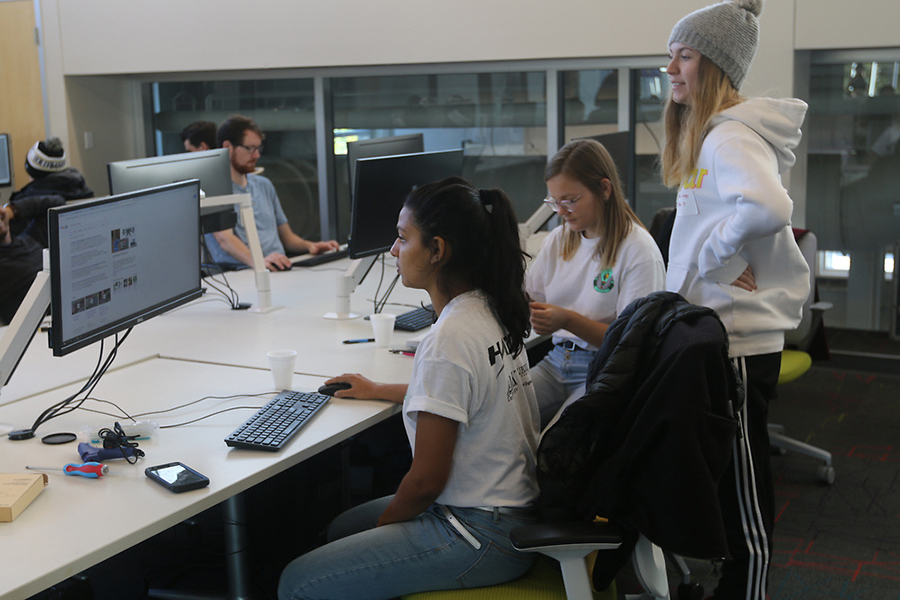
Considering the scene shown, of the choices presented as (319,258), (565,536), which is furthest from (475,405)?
(319,258)

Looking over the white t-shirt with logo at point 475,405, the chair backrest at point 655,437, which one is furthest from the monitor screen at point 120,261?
the chair backrest at point 655,437

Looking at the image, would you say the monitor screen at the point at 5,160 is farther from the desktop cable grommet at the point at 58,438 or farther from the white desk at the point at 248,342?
the desktop cable grommet at the point at 58,438

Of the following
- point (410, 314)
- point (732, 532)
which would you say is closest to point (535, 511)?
point (732, 532)

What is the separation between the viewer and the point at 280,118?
5.11 metres

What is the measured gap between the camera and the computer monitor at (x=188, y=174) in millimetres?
2629

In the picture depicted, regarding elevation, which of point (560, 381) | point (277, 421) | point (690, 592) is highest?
point (277, 421)

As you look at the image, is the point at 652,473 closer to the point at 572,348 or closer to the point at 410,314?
the point at 572,348

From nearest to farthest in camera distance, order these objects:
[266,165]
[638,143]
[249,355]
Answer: [249,355] < [638,143] < [266,165]

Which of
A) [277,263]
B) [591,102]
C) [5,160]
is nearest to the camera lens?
[277,263]

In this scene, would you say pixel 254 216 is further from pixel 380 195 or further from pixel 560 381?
pixel 560 381

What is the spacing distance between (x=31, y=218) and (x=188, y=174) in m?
0.98

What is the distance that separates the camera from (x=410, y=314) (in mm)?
2643

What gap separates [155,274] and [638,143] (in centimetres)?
305

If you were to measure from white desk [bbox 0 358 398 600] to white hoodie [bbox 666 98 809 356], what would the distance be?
2.63 feet
